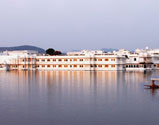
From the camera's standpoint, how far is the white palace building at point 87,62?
168 feet

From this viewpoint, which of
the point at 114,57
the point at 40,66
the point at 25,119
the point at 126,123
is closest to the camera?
the point at 126,123

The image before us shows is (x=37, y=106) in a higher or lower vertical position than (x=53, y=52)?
lower

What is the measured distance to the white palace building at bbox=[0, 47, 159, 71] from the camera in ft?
168

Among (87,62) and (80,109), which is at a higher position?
(87,62)

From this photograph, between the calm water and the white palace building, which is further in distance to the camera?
Result: the white palace building

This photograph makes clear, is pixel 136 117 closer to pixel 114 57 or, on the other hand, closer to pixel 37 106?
pixel 37 106

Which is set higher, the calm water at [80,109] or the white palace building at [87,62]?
the white palace building at [87,62]

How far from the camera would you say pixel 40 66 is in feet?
183

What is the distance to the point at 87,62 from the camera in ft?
170

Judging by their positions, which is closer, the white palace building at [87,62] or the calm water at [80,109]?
the calm water at [80,109]

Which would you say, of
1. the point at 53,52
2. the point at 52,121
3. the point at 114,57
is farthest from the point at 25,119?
the point at 53,52

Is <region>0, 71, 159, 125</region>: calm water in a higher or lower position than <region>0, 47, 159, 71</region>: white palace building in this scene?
lower

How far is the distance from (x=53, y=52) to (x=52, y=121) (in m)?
69.1

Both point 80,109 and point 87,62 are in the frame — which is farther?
point 87,62
